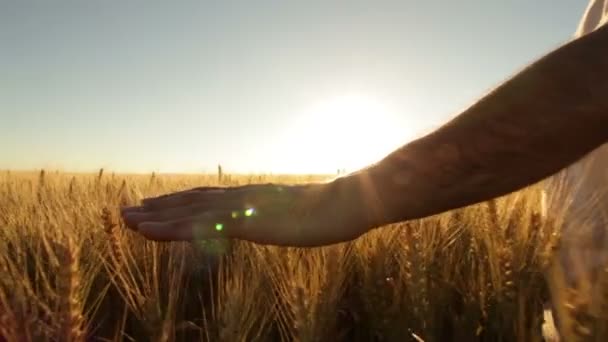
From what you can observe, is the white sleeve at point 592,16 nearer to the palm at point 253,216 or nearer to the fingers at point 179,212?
the palm at point 253,216

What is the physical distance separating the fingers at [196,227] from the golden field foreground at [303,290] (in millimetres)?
97

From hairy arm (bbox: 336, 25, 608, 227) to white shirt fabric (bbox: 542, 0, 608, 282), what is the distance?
0.51 meters

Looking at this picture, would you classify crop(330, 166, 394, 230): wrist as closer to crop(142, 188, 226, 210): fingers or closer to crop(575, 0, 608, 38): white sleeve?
crop(142, 188, 226, 210): fingers

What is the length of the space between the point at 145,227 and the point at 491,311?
0.89 metres

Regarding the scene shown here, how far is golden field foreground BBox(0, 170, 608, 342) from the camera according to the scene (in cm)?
109

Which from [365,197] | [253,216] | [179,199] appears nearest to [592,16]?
[365,197]

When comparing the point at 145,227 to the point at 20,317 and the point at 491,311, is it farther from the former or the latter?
the point at 491,311

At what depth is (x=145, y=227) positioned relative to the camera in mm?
1208

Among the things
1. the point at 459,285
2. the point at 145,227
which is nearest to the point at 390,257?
the point at 459,285

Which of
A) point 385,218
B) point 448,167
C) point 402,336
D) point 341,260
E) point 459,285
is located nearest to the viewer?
point 448,167

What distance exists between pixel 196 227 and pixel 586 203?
925mm

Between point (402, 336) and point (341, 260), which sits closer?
point (402, 336)

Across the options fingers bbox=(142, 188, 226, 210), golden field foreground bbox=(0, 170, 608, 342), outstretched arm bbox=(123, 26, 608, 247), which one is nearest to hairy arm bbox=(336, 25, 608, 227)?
outstretched arm bbox=(123, 26, 608, 247)

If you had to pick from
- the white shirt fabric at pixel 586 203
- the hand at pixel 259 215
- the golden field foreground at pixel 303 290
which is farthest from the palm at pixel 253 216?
the white shirt fabric at pixel 586 203
